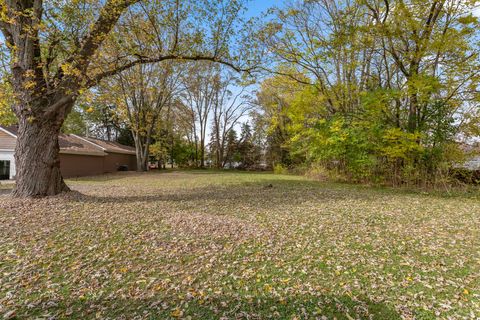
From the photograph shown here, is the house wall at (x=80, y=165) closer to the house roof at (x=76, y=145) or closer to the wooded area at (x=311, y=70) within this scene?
the house roof at (x=76, y=145)

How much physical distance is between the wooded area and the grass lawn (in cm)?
299

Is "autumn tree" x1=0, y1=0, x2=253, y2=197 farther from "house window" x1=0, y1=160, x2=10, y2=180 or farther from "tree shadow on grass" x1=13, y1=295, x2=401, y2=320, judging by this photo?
"house window" x1=0, y1=160, x2=10, y2=180

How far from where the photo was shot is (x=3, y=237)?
359cm

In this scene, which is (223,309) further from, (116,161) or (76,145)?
(116,161)

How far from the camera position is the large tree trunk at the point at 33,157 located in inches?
229

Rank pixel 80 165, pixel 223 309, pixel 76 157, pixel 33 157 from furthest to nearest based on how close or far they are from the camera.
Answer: pixel 80 165, pixel 76 157, pixel 33 157, pixel 223 309

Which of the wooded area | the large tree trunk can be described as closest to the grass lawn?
the large tree trunk

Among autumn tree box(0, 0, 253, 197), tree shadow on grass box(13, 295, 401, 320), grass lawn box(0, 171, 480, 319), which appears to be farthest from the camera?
autumn tree box(0, 0, 253, 197)

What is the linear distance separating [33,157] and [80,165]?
455 inches

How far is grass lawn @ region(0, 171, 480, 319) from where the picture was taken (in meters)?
2.11

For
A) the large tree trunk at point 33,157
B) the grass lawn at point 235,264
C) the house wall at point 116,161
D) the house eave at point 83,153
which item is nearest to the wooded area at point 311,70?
the large tree trunk at point 33,157

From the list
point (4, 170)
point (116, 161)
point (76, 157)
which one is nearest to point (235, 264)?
point (76, 157)

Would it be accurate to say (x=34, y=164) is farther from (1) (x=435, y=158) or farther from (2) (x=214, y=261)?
(1) (x=435, y=158)

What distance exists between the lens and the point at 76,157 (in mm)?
15602
